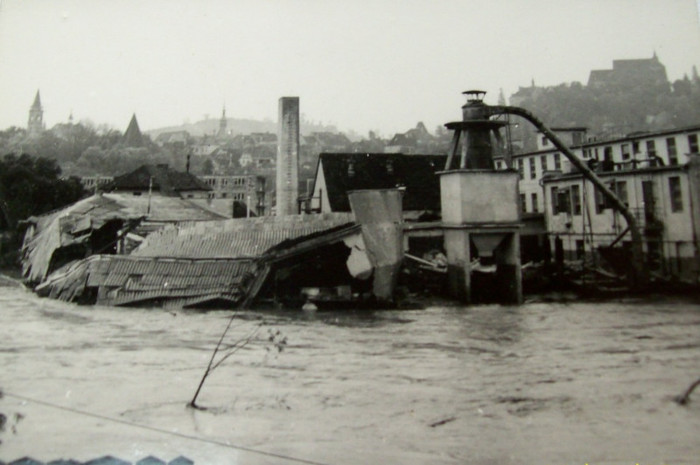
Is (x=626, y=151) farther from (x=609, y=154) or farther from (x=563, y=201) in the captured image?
(x=563, y=201)

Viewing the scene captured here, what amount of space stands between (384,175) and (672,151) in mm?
13207

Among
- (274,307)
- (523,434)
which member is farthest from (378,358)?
(274,307)

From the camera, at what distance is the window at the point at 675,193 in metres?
15.5

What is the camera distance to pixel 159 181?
23828mm

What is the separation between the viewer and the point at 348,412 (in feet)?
17.4

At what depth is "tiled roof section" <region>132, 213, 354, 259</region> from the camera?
43.5 feet

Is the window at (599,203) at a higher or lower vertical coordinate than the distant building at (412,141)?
lower

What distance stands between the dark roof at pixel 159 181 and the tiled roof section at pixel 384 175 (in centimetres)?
845

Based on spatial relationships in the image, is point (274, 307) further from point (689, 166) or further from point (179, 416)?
point (689, 166)

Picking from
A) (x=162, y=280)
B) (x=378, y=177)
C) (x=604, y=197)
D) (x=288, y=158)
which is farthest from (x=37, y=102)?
(x=604, y=197)

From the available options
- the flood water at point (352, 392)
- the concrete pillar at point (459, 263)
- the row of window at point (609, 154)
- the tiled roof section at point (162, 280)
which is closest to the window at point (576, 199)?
the row of window at point (609, 154)

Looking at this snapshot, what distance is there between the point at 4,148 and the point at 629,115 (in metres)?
17.7

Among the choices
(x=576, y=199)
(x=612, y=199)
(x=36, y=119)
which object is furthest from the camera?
(x=576, y=199)

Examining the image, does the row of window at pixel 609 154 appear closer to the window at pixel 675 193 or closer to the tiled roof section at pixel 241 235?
the window at pixel 675 193
